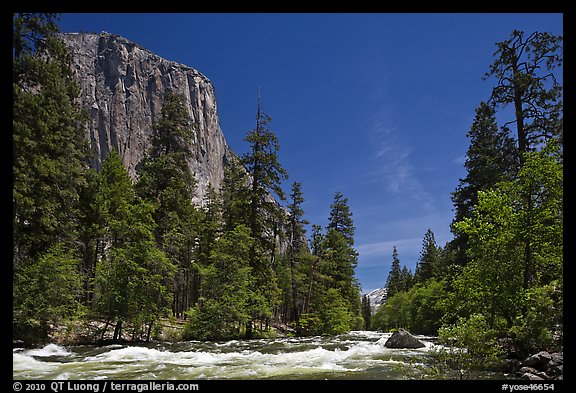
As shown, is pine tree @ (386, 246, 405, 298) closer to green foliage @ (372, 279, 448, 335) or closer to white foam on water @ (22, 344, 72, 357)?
green foliage @ (372, 279, 448, 335)

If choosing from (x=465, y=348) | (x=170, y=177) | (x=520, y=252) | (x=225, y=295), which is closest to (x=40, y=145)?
(x=170, y=177)

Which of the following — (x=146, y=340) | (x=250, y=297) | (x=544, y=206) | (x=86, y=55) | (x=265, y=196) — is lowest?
(x=146, y=340)

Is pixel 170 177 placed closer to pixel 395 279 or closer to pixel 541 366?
pixel 541 366

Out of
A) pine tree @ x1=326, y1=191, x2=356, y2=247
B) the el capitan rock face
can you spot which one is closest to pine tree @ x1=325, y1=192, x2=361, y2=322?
pine tree @ x1=326, y1=191, x2=356, y2=247

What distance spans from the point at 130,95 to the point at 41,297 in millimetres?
117182

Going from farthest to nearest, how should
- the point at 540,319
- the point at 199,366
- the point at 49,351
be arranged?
the point at 49,351 < the point at 199,366 < the point at 540,319

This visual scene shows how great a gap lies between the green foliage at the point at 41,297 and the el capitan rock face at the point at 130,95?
89270 mm

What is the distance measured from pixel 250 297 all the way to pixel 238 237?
3.75 metres

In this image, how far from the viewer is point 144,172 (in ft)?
83.8

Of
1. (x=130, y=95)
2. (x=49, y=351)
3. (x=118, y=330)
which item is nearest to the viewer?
(x=49, y=351)

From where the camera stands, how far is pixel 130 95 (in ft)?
382

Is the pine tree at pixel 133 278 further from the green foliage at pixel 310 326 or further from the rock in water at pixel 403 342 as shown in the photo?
the rock in water at pixel 403 342
